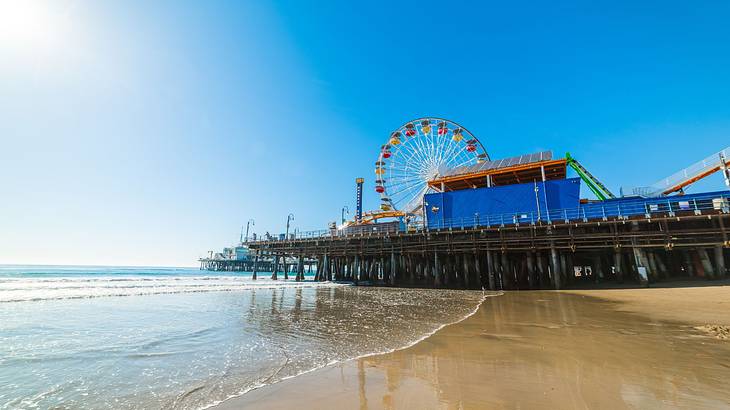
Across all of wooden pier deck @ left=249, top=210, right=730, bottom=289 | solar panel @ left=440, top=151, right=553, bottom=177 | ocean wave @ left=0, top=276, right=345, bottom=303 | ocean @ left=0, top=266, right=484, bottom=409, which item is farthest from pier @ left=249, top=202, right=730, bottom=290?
ocean @ left=0, top=266, right=484, bottom=409

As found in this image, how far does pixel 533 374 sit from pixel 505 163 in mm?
28548

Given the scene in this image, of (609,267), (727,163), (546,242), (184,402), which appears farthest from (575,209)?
(184,402)

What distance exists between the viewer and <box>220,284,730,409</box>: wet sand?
3457 millimetres

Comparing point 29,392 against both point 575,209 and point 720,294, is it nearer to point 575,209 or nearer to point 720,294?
point 720,294

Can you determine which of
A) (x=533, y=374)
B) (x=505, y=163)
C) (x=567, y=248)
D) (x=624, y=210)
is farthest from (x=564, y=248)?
(x=533, y=374)

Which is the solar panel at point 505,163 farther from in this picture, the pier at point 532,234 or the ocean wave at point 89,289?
the ocean wave at point 89,289

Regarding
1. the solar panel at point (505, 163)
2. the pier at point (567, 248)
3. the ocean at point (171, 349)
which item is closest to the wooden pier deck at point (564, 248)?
the pier at point (567, 248)

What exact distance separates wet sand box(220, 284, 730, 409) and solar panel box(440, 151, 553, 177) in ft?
74.3

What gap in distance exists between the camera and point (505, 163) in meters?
29.7

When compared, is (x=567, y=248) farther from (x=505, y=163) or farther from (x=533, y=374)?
(x=533, y=374)

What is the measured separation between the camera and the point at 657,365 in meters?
4.62

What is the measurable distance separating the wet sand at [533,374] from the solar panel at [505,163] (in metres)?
Answer: 22.6

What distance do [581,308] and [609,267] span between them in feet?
72.9

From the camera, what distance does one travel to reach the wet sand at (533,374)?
11.3 ft
